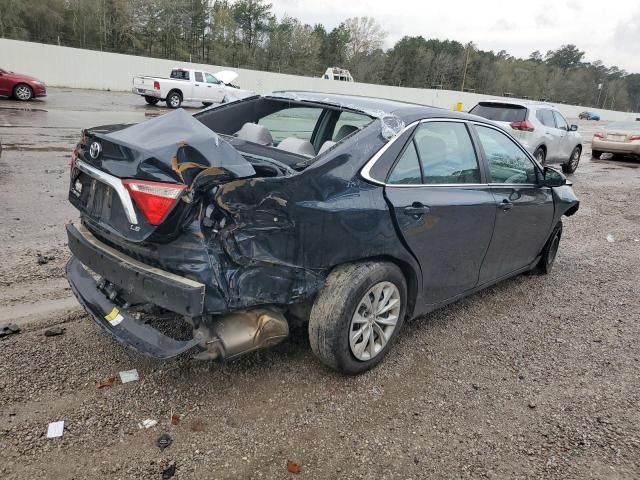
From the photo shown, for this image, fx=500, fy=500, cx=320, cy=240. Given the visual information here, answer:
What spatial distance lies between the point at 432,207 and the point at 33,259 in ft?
12.0

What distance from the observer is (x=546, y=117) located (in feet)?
39.4

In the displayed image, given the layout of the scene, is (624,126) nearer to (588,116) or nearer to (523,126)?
(523,126)

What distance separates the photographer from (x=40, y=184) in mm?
7180

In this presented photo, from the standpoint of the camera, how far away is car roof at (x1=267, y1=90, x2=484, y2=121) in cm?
341

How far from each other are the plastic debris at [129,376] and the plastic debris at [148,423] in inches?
15.3

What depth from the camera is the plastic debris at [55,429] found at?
2.54m

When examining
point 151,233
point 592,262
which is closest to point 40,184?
point 151,233

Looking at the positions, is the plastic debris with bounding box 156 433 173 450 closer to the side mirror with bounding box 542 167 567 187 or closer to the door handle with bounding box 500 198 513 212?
the door handle with bounding box 500 198 513 212

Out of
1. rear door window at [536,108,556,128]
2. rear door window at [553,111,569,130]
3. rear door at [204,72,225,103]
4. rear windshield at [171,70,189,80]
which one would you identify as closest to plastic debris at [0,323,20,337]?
rear door window at [536,108,556,128]

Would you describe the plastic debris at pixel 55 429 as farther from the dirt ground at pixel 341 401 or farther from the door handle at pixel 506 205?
the door handle at pixel 506 205

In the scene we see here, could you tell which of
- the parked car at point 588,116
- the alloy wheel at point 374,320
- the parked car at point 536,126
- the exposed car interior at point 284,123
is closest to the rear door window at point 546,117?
the parked car at point 536,126

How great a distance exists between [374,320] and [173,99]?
2246 cm

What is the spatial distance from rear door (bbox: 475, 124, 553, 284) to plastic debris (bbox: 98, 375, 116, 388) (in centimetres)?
285

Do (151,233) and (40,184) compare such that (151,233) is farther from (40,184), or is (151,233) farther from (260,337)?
(40,184)
